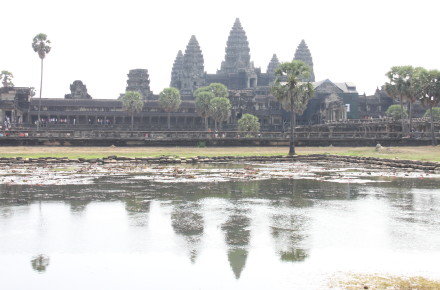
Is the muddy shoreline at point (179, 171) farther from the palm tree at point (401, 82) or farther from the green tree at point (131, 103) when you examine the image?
the green tree at point (131, 103)

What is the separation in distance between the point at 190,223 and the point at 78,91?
512ft

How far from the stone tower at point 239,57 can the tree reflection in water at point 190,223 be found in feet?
575

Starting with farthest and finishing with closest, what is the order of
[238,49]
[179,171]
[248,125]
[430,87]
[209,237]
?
[238,49], [248,125], [430,87], [179,171], [209,237]

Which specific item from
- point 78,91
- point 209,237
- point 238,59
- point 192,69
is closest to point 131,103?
point 78,91

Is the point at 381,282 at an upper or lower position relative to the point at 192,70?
lower

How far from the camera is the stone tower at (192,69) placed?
197m

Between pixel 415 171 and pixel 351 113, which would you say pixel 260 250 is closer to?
pixel 415 171

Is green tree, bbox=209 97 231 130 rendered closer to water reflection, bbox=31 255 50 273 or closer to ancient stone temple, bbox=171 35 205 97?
ancient stone temple, bbox=171 35 205 97

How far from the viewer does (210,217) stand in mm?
19203

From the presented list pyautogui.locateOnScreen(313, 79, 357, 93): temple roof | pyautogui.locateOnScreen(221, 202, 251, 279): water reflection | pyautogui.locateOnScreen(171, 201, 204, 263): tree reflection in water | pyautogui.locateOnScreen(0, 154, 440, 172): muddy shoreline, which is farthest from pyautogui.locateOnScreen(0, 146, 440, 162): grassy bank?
pyautogui.locateOnScreen(313, 79, 357, 93): temple roof

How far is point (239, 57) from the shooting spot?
19825cm

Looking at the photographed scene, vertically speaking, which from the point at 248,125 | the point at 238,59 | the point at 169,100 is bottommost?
the point at 248,125

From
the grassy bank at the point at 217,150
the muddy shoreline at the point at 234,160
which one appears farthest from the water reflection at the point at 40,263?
the grassy bank at the point at 217,150

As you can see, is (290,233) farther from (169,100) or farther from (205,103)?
(169,100)
